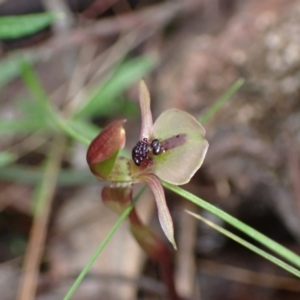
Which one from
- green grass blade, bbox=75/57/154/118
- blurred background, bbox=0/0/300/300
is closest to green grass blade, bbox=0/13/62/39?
blurred background, bbox=0/0/300/300

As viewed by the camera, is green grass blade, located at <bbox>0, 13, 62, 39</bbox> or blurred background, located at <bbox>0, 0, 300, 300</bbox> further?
blurred background, located at <bbox>0, 0, 300, 300</bbox>

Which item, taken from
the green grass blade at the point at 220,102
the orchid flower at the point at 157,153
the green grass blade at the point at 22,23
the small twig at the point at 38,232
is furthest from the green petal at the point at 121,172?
the small twig at the point at 38,232

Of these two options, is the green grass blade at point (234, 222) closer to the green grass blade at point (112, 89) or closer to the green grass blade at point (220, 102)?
the green grass blade at point (220, 102)

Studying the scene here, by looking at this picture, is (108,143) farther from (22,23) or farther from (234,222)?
(22,23)

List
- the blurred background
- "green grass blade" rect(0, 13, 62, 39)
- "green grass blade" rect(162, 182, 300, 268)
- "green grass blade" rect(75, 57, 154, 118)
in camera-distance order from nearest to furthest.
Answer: "green grass blade" rect(162, 182, 300, 268) → "green grass blade" rect(0, 13, 62, 39) → the blurred background → "green grass blade" rect(75, 57, 154, 118)

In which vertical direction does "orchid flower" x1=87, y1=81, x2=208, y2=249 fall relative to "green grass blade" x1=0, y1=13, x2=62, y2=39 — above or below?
below

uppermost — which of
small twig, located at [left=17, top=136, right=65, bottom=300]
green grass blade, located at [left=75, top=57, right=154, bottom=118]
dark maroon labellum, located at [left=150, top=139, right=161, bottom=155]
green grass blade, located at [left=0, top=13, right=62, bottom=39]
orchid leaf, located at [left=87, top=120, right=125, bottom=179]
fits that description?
green grass blade, located at [left=0, top=13, right=62, bottom=39]

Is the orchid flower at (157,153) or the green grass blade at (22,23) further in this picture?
the green grass blade at (22,23)

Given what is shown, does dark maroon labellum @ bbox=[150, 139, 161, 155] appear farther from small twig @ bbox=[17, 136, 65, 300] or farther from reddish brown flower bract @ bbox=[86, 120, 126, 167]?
small twig @ bbox=[17, 136, 65, 300]
